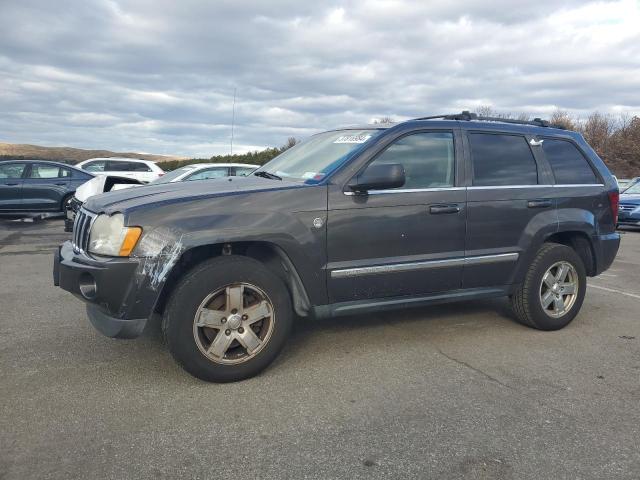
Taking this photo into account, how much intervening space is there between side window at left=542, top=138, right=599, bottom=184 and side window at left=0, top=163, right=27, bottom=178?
1291cm

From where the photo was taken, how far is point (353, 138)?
4.47 m

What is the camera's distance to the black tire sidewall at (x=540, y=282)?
483 centimetres

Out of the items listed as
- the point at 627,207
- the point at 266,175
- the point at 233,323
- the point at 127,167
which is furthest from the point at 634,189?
the point at 233,323

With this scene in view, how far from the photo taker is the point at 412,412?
3.28 meters

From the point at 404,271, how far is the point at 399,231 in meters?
0.30

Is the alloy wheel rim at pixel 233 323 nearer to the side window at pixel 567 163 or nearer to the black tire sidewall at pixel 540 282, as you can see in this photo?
the black tire sidewall at pixel 540 282

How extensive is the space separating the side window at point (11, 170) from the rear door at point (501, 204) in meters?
12.6

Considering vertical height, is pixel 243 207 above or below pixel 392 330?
above

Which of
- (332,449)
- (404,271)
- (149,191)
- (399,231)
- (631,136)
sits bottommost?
(332,449)

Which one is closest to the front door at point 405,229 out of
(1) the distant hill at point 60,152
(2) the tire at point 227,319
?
(2) the tire at point 227,319

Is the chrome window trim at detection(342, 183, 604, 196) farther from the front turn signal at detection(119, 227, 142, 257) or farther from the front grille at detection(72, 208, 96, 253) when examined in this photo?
the front grille at detection(72, 208, 96, 253)

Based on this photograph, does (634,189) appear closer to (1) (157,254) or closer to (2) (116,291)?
(1) (157,254)

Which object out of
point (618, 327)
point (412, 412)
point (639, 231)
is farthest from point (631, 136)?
point (412, 412)

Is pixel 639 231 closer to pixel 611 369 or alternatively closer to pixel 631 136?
pixel 611 369
